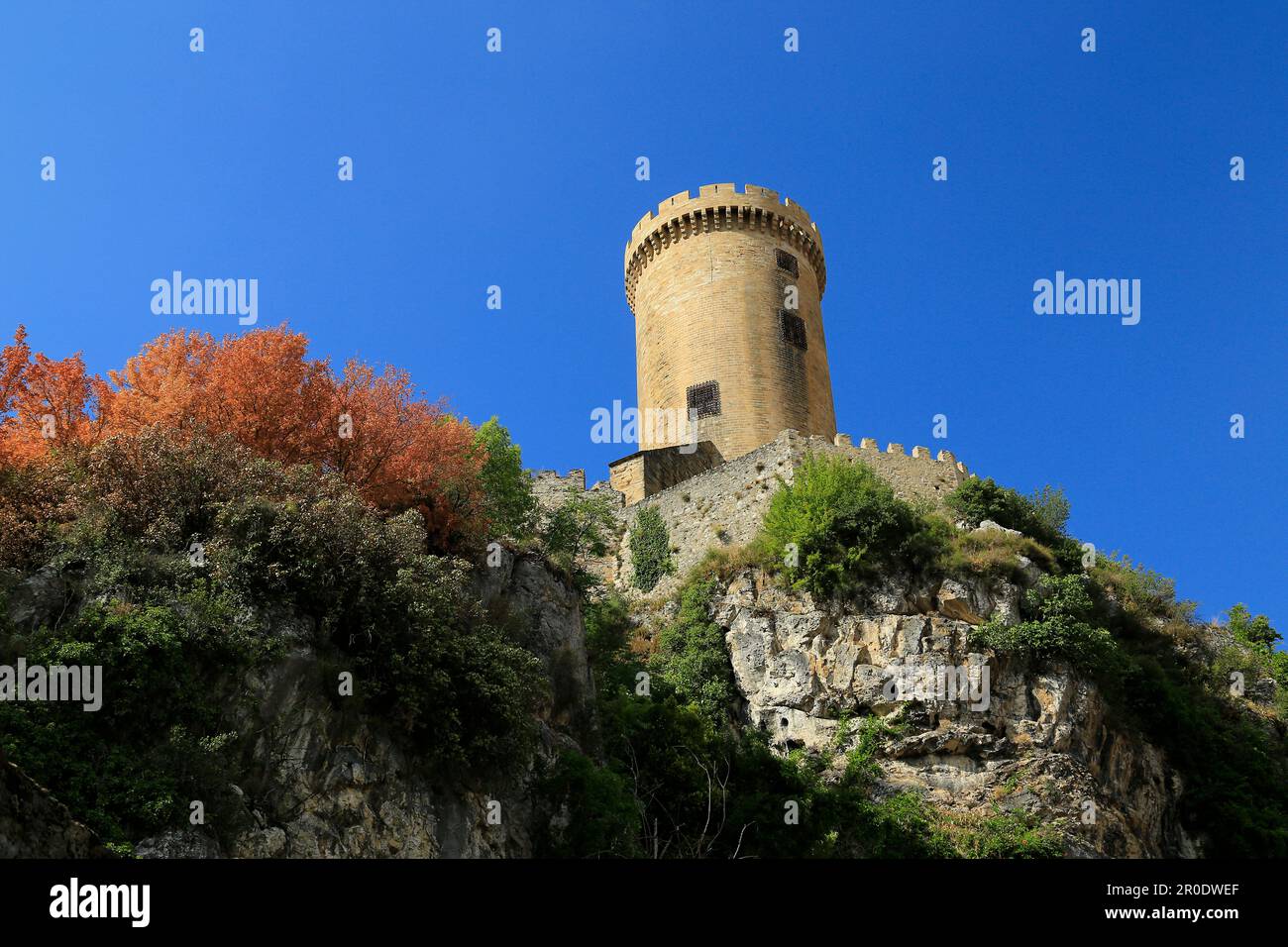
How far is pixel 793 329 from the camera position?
36219mm

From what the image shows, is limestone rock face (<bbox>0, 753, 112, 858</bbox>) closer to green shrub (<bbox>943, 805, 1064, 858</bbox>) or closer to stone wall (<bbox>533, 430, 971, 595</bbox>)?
green shrub (<bbox>943, 805, 1064, 858</bbox>)

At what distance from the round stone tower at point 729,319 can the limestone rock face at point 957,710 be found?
9.25 meters

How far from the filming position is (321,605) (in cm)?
1460

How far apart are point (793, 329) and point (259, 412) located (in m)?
21.3

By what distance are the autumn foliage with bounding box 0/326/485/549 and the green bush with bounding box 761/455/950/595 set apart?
935cm

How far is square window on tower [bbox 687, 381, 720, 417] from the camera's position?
3466 cm

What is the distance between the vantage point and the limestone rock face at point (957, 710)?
22.7 meters

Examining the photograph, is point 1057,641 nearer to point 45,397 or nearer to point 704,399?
point 704,399

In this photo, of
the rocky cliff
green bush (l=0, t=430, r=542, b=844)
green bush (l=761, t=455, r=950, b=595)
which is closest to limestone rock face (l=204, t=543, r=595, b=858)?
the rocky cliff

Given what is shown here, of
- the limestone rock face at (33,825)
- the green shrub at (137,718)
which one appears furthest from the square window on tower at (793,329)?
the limestone rock face at (33,825)

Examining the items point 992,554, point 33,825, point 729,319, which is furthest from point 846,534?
point 33,825

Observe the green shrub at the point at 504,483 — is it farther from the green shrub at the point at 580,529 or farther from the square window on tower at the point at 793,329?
the square window on tower at the point at 793,329
